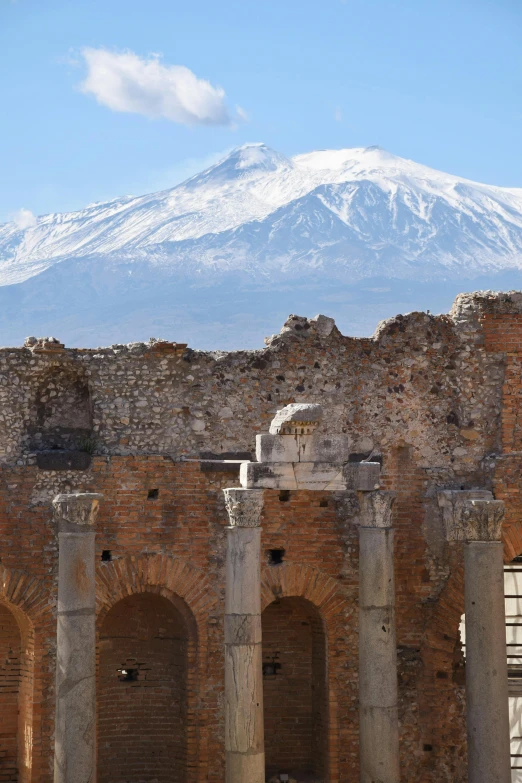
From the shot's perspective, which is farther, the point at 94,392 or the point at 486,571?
the point at 94,392

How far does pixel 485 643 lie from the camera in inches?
604

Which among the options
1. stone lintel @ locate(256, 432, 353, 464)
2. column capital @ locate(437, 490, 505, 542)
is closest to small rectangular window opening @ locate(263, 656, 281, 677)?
column capital @ locate(437, 490, 505, 542)

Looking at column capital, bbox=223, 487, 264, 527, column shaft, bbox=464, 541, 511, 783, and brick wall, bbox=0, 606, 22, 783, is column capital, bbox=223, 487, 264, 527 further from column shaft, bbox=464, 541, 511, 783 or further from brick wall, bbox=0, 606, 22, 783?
brick wall, bbox=0, 606, 22, 783

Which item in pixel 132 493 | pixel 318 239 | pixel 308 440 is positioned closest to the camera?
pixel 308 440

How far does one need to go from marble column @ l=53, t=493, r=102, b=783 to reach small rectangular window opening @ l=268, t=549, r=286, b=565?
317 centimetres

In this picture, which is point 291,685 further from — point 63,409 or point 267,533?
point 63,409

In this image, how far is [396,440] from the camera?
1775 centimetres

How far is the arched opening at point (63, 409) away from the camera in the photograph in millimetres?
17497

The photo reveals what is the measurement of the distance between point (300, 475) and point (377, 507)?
1217 millimetres

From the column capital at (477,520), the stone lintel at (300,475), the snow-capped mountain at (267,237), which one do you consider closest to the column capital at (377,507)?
the stone lintel at (300,475)

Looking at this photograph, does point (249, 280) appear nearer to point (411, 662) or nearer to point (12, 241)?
point (12, 241)

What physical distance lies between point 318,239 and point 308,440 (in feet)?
484

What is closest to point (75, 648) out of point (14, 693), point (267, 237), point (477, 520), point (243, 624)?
point (243, 624)

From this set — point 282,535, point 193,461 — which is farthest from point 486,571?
point 193,461
